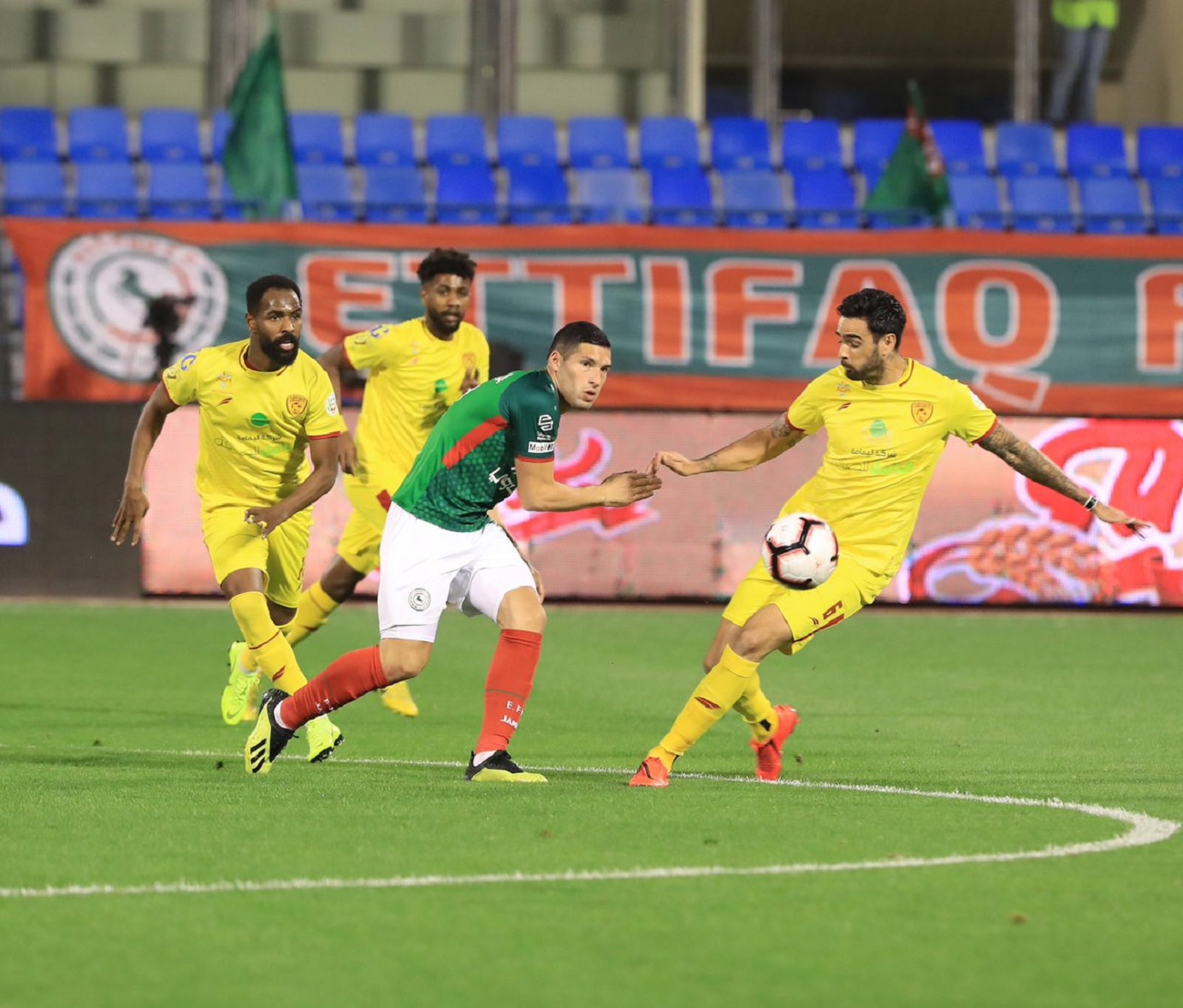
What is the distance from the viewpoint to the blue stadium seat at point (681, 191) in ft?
69.6

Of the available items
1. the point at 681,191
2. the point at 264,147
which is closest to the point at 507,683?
the point at 264,147

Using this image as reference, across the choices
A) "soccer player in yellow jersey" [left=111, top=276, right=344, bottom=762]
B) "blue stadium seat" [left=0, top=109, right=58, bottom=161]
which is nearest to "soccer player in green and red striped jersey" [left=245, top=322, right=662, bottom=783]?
"soccer player in yellow jersey" [left=111, top=276, right=344, bottom=762]

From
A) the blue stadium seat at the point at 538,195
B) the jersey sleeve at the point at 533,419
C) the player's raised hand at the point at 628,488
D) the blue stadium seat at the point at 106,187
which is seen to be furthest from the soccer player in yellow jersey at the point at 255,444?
the blue stadium seat at the point at 538,195

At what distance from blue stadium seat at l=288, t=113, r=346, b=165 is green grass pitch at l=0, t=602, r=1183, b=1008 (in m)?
11.0

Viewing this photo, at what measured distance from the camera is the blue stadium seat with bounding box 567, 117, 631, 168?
22297 millimetres

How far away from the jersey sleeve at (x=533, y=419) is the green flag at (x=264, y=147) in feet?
42.3

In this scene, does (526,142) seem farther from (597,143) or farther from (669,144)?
(669,144)

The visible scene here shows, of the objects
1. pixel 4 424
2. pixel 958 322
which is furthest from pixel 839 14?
pixel 4 424

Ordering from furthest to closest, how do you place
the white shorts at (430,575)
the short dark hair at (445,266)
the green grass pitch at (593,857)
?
the short dark hair at (445,266), the white shorts at (430,575), the green grass pitch at (593,857)

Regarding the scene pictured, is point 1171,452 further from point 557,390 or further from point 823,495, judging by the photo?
point 557,390

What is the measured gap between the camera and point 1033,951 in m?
4.94

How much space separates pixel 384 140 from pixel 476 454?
15.1 m

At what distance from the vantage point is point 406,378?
11273 millimetres

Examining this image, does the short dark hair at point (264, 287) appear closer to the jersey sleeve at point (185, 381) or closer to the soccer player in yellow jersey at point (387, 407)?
the jersey sleeve at point (185, 381)
